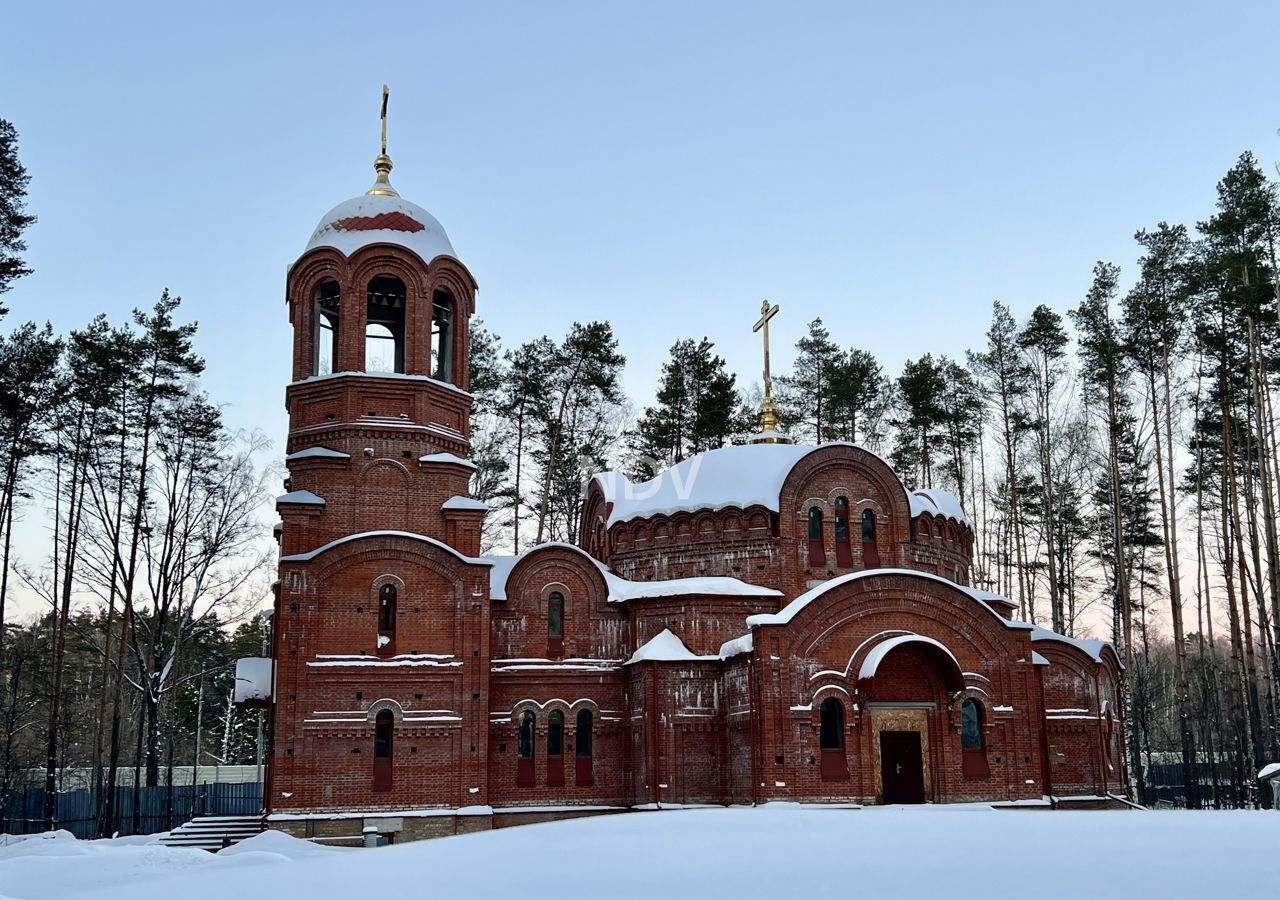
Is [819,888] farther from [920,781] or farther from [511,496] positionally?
[511,496]

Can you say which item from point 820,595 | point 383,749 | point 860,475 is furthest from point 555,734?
point 860,475

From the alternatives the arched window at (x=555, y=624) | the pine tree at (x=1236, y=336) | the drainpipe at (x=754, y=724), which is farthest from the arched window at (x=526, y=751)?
the pine tree at (x=1236, y=336)

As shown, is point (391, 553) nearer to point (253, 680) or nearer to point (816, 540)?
point (253, 680)

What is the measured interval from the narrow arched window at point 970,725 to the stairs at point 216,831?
12.6 metres

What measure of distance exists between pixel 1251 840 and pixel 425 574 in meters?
18.0

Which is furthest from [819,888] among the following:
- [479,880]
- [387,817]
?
[387,817]

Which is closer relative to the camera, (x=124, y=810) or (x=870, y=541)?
(x=870, y=541)

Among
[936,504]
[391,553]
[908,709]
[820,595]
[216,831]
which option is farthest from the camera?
[936,504]

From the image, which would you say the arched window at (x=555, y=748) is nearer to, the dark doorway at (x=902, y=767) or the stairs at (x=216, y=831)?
the stairs at (x=216, y=831)

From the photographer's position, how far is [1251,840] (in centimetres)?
509

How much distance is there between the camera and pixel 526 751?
73.8ft

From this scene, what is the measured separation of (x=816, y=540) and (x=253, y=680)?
1135cm

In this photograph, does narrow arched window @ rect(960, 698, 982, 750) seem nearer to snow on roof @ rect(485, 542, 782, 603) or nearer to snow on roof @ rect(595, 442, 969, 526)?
snow on roof @ rect(485, 542, 782, 603)

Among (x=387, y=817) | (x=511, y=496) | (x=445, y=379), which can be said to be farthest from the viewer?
(x=511, y=496)
